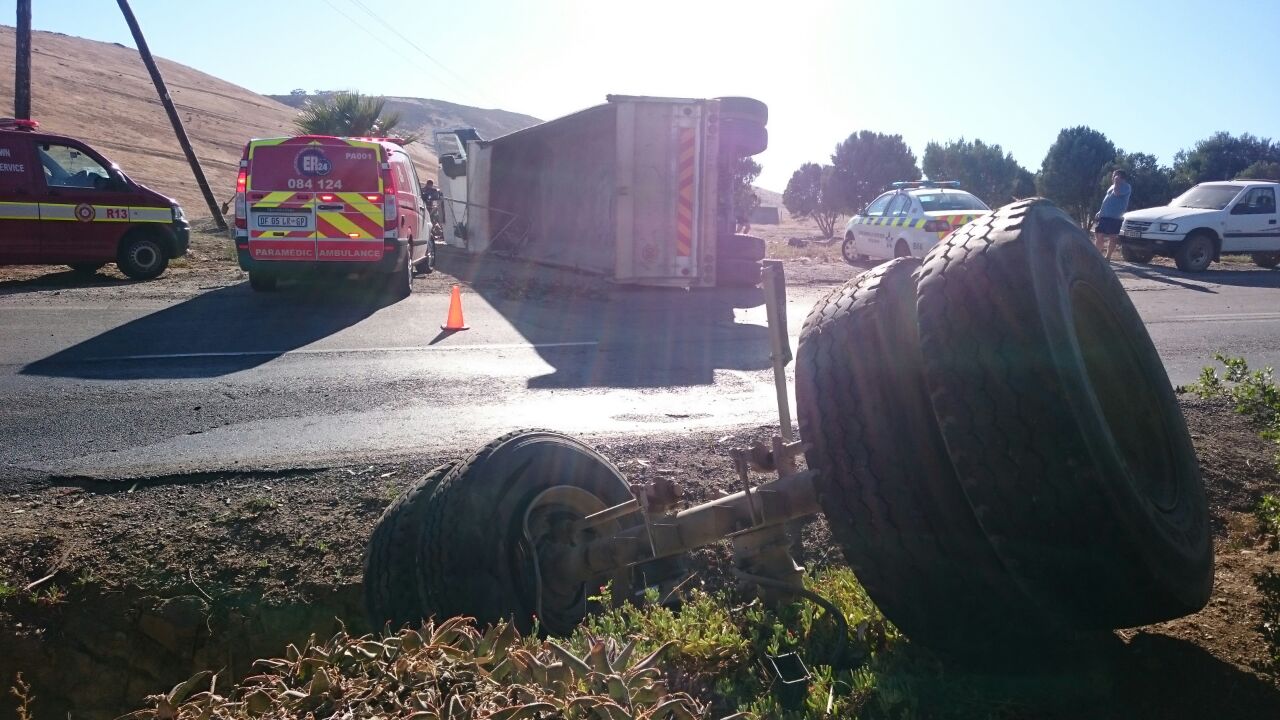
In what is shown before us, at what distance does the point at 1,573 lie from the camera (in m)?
4.50

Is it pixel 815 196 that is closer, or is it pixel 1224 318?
pixel 1224 318

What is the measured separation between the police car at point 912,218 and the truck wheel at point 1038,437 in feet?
46.4

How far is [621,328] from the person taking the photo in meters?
11.0

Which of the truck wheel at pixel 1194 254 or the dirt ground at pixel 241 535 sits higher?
the truck wheel at pixel 1194 254

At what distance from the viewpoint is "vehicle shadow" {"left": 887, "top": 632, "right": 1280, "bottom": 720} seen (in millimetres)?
2635

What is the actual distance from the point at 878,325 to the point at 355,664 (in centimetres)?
163

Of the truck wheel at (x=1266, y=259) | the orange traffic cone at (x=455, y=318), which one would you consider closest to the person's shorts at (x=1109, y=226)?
the truck wheel at (x=1266, y=259)

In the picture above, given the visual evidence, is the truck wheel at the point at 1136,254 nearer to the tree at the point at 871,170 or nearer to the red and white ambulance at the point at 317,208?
the red and white ambulance at the point at 317,208

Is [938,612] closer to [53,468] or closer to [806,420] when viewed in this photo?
[806,420]

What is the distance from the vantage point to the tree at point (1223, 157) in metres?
40.2

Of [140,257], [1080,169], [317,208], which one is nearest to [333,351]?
[317,208]

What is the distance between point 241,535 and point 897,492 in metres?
3.53

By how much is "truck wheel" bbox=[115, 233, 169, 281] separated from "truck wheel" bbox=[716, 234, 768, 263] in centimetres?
835

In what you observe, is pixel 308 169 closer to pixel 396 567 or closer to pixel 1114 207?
pixel 396 567
